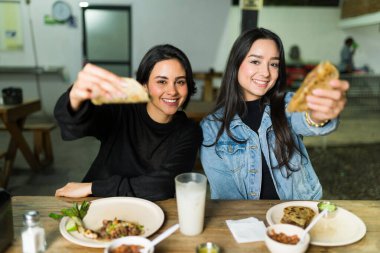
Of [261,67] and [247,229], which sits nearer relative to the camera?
[247,229]

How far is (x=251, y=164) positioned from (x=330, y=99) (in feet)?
2.07

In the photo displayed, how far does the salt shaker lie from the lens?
100 cm

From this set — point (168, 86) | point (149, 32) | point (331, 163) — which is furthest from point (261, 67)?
point (149, 32)

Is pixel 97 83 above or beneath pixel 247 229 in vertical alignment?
above

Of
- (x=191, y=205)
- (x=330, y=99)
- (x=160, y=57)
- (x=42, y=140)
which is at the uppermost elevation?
(x=160, y=57)

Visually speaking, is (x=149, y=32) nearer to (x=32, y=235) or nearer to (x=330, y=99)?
(x=330, y=99)

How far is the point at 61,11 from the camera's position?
684 centimetres

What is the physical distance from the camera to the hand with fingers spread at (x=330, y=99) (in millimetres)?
1148

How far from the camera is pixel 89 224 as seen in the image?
1.20m

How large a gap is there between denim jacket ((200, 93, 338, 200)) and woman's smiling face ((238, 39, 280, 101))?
0.16 m

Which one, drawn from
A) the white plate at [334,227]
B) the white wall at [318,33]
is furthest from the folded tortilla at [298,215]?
the white wall at [318,33]

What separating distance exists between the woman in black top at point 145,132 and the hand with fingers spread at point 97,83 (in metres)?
0.11

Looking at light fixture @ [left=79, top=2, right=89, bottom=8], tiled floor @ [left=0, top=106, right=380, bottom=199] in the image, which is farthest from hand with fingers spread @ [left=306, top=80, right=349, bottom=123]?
Answer: light fixture @ [left=79, top=2, right=89, bottom=8]

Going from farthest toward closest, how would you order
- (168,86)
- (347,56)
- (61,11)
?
(347,56)
(61,11)
(168,86)
